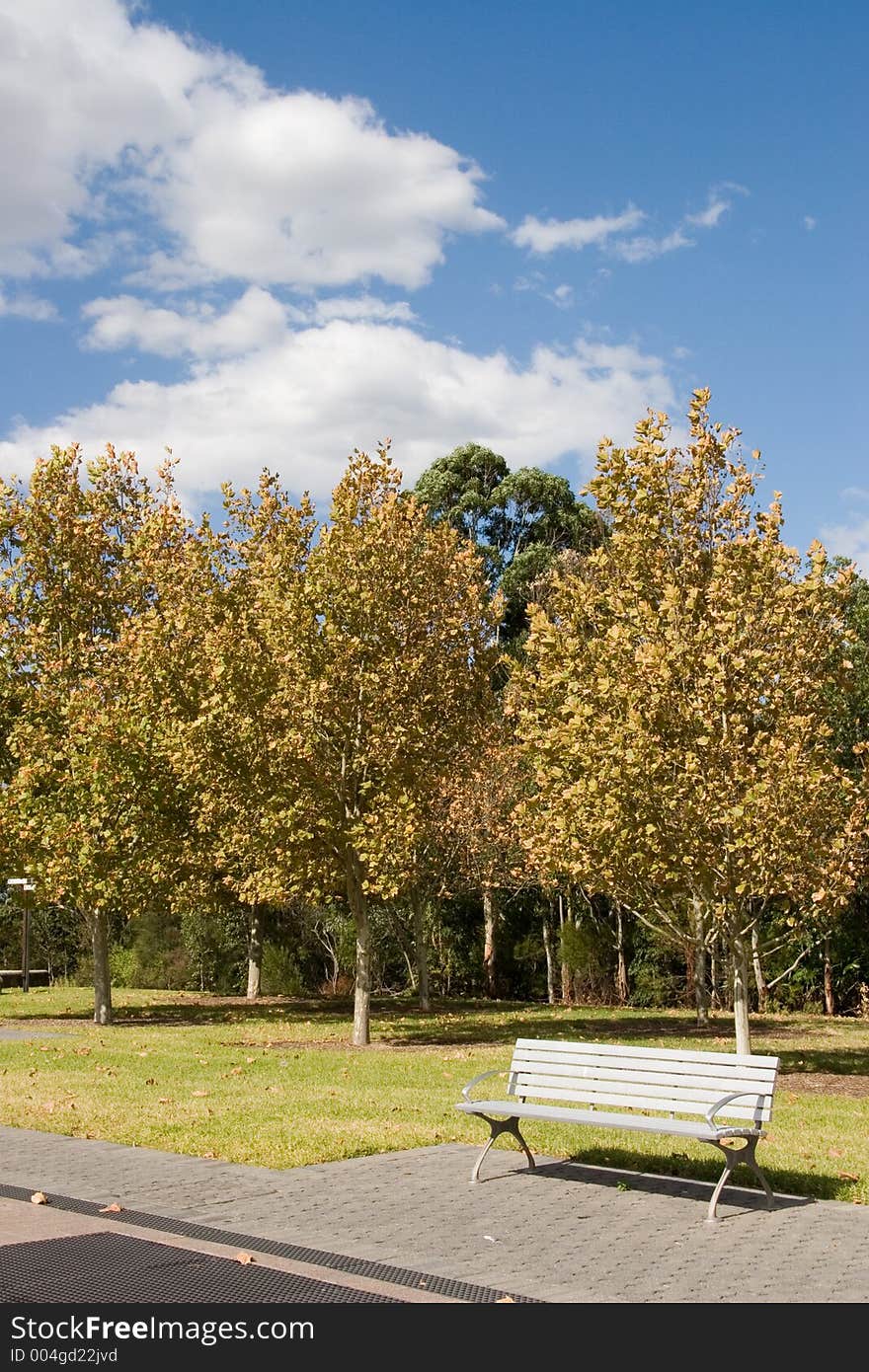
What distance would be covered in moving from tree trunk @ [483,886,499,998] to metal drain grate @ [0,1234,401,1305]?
2271 cm

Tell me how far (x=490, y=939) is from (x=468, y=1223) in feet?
75.6

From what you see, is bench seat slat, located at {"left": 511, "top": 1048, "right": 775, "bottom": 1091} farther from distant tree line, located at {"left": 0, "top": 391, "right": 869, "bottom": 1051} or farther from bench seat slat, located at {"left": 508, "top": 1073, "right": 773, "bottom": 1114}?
distant tree line, located at {"left": 0, "top": 391, "right": 869, "bottom": 1051}

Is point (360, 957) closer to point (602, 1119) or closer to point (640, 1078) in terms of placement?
point (640, 1078)

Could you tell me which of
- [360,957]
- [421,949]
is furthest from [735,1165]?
[421,949]

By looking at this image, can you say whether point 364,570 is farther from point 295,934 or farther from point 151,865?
point 295,934

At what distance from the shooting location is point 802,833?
13.6 meters

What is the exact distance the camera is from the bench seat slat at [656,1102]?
7684 mm

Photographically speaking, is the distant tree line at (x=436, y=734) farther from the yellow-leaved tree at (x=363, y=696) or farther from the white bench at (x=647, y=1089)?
the white bench at (x=647, y=1089)

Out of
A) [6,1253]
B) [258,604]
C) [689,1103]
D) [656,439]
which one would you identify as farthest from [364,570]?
[6,1253]

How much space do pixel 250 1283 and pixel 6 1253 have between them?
1375mm

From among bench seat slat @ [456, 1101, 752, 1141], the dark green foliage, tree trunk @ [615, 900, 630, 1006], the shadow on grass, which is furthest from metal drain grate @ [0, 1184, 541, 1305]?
the dark green foliage

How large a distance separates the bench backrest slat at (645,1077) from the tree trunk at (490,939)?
19.9 metres

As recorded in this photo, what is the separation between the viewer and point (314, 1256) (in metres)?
6.28

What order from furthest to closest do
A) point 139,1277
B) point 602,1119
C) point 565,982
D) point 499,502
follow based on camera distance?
point 499,502 < point 565,982 < point 602,1119 < point 139,1277
